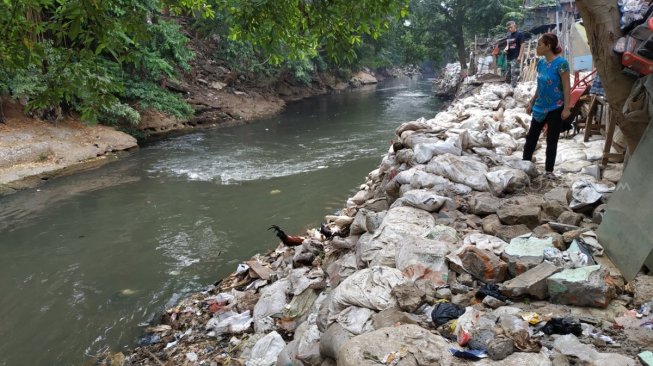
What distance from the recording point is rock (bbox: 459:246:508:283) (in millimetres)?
2816

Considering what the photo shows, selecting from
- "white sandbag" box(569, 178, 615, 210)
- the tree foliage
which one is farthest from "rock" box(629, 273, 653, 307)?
the tree foliage

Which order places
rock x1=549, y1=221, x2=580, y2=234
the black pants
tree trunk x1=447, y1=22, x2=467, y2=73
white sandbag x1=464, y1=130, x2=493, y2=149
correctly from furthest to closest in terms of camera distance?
tree trunk x1=447, y1=22, x2=467, y2=73, white sandbag x1=464, y1=130, x2=493, y2=149, the black pants, rock x1=549, y1=221, x2=580, y2=234

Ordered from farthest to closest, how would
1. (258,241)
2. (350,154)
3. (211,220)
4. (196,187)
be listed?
1. (350,154)
2. (196,187)
3. (211,220)
4. (258,241)

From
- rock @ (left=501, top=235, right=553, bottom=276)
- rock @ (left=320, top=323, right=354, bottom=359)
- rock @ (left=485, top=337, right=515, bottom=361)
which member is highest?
rock @ (left=501, top=235, right=553, bottom=276)

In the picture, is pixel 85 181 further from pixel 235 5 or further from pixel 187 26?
pixel 187 26

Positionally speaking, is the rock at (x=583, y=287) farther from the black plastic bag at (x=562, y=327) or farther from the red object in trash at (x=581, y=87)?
the red object in trash at (x=581, y=87)

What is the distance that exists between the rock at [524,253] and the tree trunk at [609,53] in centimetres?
92

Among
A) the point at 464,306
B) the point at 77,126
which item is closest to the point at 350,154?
the point at 77,126

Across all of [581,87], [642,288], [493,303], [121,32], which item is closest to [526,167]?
[581,87]

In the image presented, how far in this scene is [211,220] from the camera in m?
6.93

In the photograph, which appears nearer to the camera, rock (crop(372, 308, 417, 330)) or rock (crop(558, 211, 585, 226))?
rock (crop(372, 308, 417, 330))

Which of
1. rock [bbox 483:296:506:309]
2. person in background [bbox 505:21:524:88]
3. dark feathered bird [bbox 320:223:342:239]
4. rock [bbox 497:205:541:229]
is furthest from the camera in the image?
person in background [bbox 505:21:524:88]

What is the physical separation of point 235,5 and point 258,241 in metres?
3.54

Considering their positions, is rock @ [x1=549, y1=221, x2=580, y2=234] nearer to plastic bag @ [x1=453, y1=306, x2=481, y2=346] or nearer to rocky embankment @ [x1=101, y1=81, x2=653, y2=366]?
rocky embankment @ [x1=101, y1=81, x2=653, y2=366]
